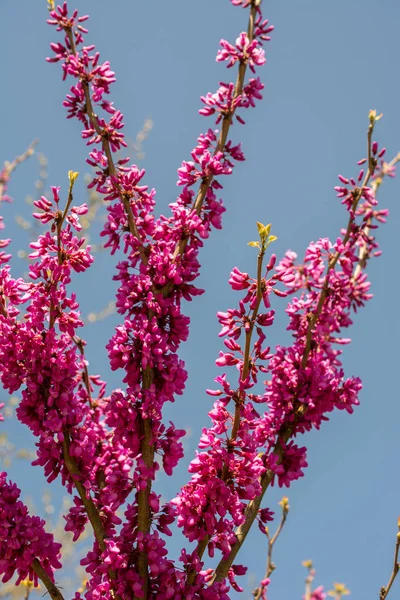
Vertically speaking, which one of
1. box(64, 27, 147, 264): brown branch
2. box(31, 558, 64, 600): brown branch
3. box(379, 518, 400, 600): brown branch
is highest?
box(64, 27, 147, 264): brown branch

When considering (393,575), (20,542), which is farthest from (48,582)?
(393,575)

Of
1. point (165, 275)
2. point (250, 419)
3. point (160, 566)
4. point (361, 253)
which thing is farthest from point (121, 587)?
point (361, 253)

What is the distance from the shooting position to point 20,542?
3.02m

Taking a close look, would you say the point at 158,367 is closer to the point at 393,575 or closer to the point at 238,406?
the point at 238,406

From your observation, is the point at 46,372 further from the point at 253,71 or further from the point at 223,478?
the point at 253,71

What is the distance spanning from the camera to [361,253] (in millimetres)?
3635

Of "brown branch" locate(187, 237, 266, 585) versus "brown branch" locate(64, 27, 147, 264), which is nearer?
"brown branch" locate(187, 237, 266, 585)

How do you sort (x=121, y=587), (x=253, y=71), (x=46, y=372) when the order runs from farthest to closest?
(x=253, y=71)
(x=46, y=372)
(x=121, y=587)

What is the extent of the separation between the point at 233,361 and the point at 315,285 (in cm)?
54

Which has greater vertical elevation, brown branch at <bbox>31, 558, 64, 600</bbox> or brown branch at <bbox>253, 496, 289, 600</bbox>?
brown branch at <bbox>253, 496, 289, 600</bbox>

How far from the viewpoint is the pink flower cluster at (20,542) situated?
118 inches

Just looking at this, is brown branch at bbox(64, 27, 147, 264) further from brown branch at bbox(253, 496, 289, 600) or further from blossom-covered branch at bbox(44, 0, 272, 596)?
brown branch at bbox(253, 496, 289, 600)

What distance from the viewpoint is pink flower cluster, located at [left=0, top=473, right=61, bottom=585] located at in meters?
2.99

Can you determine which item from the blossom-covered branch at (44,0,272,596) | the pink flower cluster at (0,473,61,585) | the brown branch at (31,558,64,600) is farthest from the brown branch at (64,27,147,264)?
the brown branch at (31,558,64,600)
